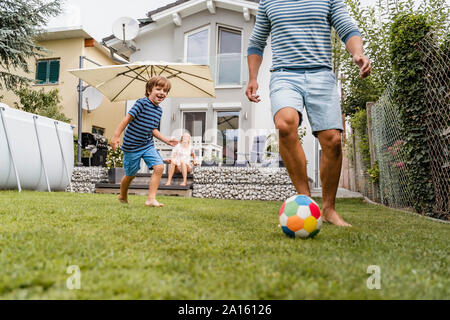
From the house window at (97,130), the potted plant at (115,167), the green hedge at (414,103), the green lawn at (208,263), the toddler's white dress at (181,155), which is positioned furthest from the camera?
the house window at (97,130)

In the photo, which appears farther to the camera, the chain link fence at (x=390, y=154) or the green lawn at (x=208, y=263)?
the chain link fence at (x=390, y=154)

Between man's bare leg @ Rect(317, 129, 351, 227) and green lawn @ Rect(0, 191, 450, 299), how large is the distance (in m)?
0.59

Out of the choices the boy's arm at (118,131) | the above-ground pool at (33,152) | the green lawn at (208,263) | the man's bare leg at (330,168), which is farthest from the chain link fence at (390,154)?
the above-ground pool at (33,152)

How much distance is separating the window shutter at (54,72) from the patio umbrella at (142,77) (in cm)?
775

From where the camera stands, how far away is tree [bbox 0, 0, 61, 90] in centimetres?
1159

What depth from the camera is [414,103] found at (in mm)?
4145

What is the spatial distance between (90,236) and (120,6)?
1325 cm

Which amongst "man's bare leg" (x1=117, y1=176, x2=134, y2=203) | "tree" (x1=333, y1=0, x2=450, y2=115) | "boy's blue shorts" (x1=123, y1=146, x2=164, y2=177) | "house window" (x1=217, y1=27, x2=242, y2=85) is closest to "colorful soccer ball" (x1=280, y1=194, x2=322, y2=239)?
"boy's blue shorts" (x1=123, y1=146, x2=164, y2=177)

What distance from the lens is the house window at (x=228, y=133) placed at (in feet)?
32.3

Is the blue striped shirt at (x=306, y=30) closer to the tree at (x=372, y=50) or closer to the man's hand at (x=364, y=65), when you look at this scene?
the man's hand at (x=364, y=65)

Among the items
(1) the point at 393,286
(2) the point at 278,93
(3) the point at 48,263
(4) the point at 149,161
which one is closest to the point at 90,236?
(3) the point at 48,263

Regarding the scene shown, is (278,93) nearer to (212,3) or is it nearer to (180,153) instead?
(180,153)

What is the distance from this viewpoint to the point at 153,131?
425cm

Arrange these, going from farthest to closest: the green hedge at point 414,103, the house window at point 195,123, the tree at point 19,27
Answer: the tree at point 19,27 → the house window at point 195,123 → the green hedge at point 414,103
